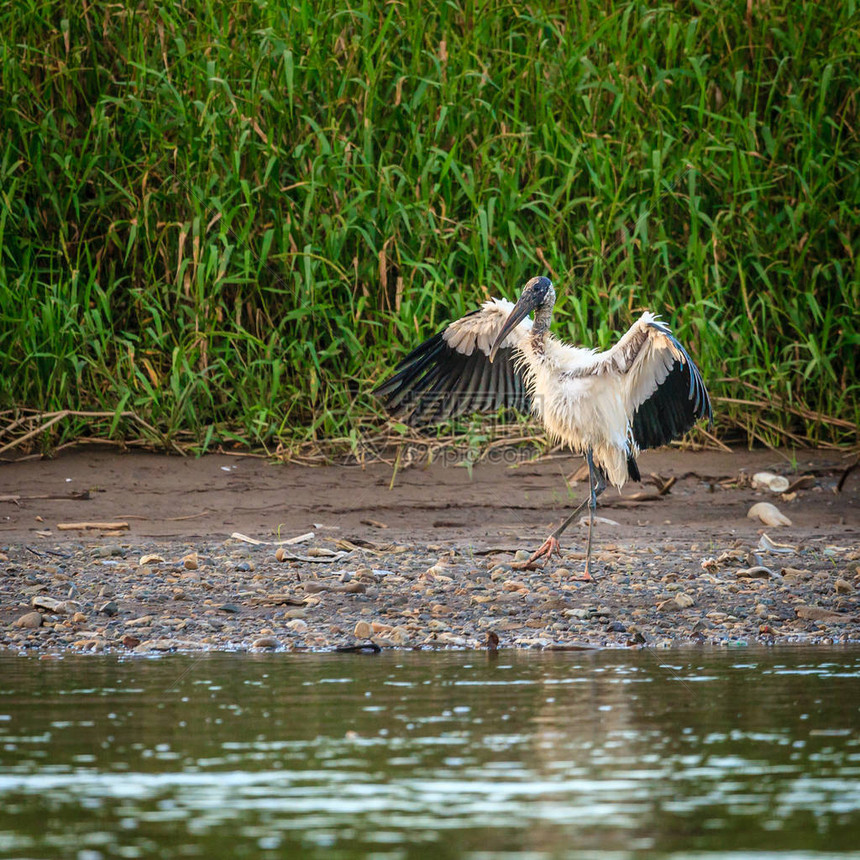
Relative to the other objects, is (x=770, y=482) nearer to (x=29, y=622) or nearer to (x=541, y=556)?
(x=541, y=556)

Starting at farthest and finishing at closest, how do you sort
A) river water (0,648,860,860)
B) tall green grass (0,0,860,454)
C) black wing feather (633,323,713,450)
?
tall green grass (0,0,860,454), black wing feather (633,323,713,450), river water (0,648,860,860)

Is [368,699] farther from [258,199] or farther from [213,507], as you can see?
[258,199]

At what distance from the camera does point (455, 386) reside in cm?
702

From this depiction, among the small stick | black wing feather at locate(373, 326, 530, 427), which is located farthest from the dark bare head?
the small stick

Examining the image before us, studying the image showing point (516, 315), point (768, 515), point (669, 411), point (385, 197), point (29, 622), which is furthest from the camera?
point (385, 197)

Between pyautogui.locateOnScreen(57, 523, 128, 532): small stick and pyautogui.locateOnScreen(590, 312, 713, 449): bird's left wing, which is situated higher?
pyautogui.locateOnScreen(590, 312, 713, 449): bird's left wing

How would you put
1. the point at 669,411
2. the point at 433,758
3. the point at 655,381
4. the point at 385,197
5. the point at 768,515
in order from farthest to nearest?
the point at 385,197 < the point at 768,515 < the point at 669,411 < the point at 655,381 < the point at 433,758

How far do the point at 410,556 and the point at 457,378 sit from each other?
1.07 m

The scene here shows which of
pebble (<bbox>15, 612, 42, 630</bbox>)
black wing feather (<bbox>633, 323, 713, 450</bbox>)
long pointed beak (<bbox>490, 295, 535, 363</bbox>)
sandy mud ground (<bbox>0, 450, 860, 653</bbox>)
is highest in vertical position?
long pointed beak (<bbox>490, 295, 535, 363</bbox>)

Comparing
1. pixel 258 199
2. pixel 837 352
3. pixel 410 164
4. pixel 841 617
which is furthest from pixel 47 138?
pixel 841 617

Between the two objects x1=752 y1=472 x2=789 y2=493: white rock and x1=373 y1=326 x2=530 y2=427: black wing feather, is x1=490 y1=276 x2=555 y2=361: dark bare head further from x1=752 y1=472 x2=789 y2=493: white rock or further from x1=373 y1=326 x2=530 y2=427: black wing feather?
x1=752 y1=472 x2=789 y2=493: white rock

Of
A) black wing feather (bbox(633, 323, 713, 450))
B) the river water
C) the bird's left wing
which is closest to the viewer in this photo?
the river water

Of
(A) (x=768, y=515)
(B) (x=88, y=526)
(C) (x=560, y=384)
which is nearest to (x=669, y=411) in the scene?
(C) (x=560, y=384)

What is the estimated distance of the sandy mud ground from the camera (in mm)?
5168
